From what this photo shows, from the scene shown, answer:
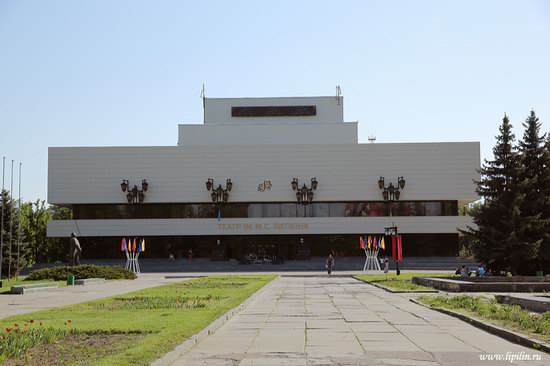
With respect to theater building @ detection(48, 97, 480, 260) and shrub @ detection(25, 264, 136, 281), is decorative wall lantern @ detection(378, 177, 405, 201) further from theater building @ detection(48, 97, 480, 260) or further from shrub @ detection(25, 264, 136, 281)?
shrub @ detection(25, 264, 136, 281)

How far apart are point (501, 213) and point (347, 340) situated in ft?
97.5

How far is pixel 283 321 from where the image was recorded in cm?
Answer: 1611

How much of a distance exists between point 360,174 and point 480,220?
36.2m

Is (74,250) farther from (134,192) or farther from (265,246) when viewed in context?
(265,246)

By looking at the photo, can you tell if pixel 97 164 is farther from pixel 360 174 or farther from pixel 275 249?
pixel 360 174

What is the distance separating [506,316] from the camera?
1499 cm

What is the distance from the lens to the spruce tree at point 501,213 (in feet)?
125

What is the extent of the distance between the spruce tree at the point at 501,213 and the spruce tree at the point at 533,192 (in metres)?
0.50

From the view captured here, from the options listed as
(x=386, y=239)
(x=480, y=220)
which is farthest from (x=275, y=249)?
(x=480, y=220)

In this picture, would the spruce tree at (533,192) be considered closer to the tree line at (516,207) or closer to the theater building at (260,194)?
the tree line at (516,207)

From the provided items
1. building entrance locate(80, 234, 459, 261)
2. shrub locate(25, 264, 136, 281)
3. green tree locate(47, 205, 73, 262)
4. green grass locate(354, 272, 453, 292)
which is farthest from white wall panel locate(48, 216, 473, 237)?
shrub locate(25, 264, 136, 281)

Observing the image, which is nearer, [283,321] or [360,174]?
[283,321]

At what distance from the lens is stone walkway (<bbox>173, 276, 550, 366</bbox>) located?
10141 millimetres

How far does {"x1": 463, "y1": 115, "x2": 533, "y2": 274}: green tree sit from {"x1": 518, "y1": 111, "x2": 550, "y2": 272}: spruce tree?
443mm
